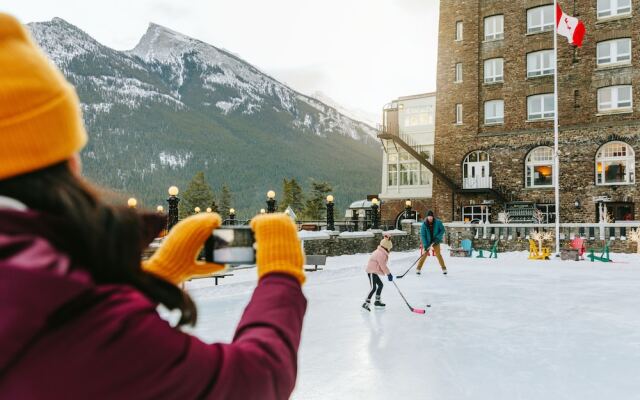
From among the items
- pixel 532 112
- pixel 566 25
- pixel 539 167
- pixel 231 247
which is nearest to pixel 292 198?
pixel 532 112

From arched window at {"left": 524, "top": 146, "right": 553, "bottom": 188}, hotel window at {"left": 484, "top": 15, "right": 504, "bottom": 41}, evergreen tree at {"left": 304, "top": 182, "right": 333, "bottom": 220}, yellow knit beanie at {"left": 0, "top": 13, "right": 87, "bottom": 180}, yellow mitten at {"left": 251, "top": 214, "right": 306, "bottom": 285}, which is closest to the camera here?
yellow knit beanie at {"left": 0, "top": 13, "right": 87, "bottom": 180}

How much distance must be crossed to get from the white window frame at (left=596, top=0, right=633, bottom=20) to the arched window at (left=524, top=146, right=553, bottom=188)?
8.44 m

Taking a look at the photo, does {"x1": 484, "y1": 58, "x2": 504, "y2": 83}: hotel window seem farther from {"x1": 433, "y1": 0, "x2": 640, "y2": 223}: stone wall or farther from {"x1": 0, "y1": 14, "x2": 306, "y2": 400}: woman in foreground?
{"x1": 0, "y1": 14, "x2": 306, "y2": 400}: woman in foreground

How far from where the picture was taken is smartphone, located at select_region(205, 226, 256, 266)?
4.10ft

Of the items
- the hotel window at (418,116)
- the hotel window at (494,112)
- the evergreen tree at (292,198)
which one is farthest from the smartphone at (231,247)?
the evergreen tree at (292,198)

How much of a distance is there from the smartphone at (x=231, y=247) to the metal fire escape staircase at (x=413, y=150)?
3095 centimetres

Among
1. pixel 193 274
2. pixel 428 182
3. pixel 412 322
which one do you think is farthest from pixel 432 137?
pixel 193 274

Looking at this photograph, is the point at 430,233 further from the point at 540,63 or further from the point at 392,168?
the point at 392,168

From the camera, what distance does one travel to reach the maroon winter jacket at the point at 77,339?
699mm

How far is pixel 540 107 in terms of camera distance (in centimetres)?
3080

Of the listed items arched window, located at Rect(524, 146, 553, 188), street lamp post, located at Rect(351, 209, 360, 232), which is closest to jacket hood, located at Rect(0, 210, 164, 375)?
street lamp post, located at Rect(351, 209, 360, 232)

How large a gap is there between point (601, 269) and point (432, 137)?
78.8 ft

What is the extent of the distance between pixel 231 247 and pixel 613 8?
35028 mm

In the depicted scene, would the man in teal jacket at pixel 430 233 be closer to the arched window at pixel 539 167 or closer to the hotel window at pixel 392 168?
the arched window at pixel 539 167
